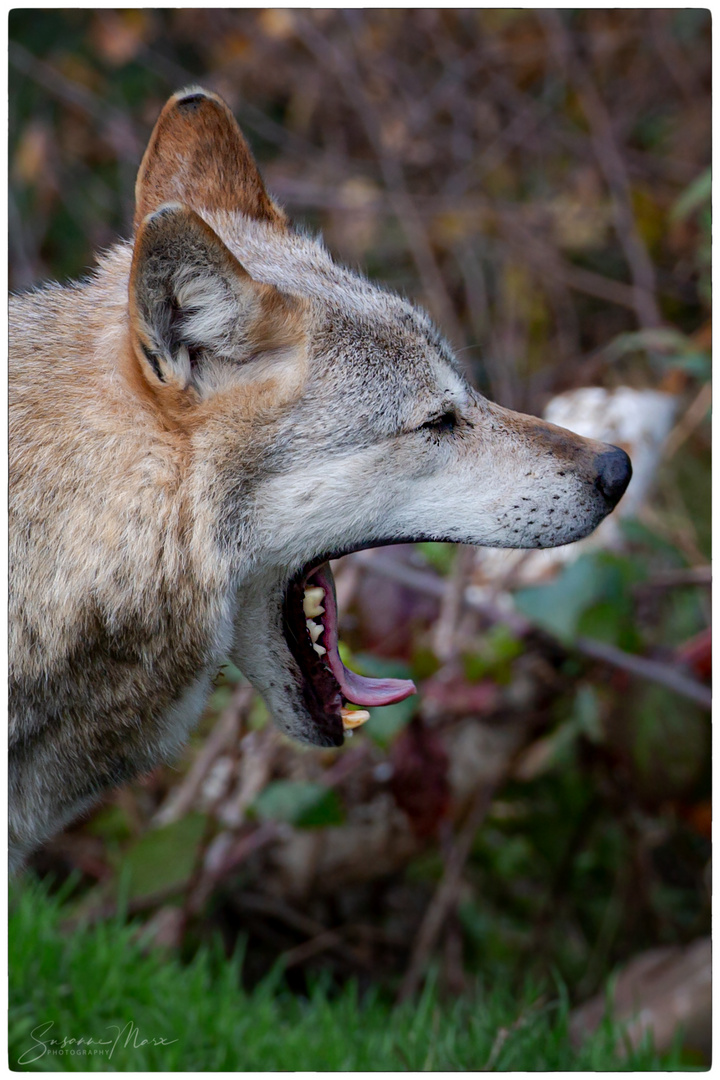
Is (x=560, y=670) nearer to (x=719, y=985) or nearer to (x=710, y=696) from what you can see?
(x=710, y=696)

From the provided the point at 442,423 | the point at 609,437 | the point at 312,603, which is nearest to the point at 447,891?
the point at 609,437

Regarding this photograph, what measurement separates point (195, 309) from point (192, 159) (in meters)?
0.66

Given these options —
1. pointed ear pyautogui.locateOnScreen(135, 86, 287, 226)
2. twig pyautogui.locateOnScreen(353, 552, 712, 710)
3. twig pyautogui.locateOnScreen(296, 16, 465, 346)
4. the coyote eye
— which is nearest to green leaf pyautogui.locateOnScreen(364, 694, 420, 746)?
twig pyautogui.locateOnScreen(353, 552, 712, 710)

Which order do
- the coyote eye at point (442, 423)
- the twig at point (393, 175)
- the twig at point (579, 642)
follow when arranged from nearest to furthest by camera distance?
the coyote eye at point (442, 423) → the twig at point (579, 642) → the twig at point (393, 175)

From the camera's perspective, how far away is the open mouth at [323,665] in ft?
7.55

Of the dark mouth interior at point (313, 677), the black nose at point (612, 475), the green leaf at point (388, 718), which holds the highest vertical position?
the black nose at point (612, 475)

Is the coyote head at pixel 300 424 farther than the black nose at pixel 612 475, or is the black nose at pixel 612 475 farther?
the black nose at pixel 612 475

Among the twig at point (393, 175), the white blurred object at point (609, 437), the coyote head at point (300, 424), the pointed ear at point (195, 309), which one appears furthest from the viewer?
the twig at point (393, 175)

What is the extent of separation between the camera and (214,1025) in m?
2.86

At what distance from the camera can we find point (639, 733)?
3549 mm

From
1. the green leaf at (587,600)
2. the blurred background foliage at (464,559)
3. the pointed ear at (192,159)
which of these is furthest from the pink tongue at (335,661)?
the green leaf at (587,600)

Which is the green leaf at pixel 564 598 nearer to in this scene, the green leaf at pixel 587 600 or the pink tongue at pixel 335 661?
the green leaf at pixel 587 600

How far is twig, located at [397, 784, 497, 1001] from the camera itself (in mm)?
3971

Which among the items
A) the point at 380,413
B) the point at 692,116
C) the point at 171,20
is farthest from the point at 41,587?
the point at 171,20
